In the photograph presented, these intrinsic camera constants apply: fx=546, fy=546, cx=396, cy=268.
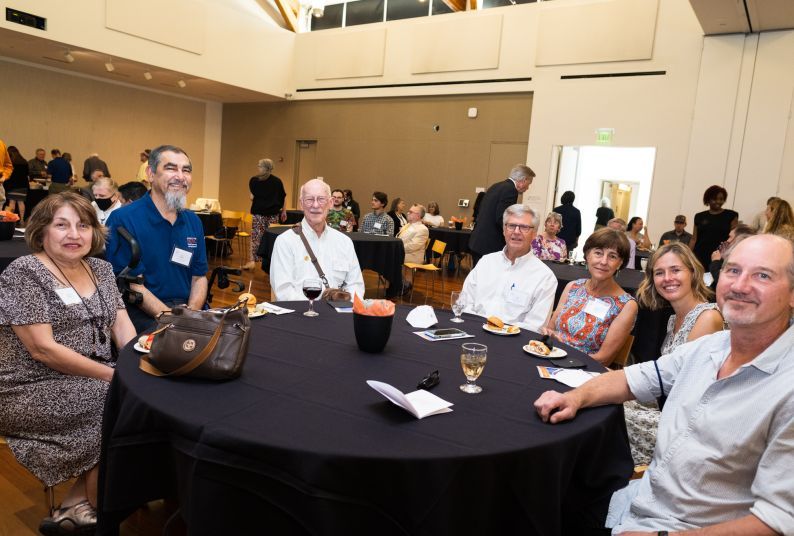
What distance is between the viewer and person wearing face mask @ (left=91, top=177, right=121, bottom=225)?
4.88m

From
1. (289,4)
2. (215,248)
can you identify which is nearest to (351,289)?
(215,248)

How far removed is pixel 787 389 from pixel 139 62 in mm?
11722

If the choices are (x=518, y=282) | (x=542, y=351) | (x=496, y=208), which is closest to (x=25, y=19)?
(x=496, y=208)

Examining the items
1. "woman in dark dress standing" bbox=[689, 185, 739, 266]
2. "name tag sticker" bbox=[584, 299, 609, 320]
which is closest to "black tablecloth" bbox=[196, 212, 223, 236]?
"woman in dark dress standing" bbox=[689, 185, 739, 266]

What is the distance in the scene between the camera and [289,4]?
42.4 ft

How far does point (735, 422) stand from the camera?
128 cm

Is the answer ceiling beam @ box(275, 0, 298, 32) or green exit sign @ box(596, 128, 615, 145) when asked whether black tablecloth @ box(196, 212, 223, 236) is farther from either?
green exit sign @ box(596, 128, 615, 145)

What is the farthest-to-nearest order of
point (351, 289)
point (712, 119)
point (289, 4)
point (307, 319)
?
1. point (289, 4)
2. point (712, 119)
3. point (351, 289)
4. point (307, 319)

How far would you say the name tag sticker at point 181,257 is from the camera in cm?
292

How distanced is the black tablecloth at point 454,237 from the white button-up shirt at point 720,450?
7367mm

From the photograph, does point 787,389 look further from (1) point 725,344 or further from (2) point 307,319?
(2) point 307,319

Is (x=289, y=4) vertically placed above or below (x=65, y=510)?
above

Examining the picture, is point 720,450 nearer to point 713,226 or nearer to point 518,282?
point 518,282

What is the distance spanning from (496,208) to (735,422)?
182 inches
